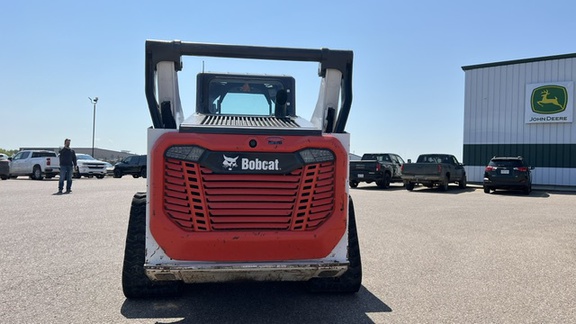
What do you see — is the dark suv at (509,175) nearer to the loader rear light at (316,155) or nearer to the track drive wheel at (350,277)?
the track drive wheel at (350,277)

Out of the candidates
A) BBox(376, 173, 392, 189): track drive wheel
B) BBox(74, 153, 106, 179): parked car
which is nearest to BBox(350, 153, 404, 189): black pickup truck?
BBox(376, 173, 392, 189): track drive wheel

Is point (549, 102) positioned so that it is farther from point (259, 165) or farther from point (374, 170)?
point (259, 165)

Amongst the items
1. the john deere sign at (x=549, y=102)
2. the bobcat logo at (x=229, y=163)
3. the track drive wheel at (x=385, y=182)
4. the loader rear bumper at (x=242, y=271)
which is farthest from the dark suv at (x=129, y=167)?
the bobcat logo at (x=229, y=163)

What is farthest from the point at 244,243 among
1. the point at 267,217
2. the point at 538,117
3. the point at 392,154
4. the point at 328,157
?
the point at 538,117

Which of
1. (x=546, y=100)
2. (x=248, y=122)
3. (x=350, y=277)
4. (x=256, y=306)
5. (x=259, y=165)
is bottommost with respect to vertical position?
(x=256, y=306)

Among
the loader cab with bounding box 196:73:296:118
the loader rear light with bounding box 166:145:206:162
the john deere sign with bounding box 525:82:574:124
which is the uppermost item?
the john deere sign with bounding box 525:82:574:124

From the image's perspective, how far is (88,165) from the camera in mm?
30016

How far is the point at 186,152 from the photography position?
3613 millimetres

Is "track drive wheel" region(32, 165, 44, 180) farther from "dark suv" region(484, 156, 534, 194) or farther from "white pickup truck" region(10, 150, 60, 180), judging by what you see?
"dark suv" region(484, 156, 534, 194)

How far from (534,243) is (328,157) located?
5.73 metres

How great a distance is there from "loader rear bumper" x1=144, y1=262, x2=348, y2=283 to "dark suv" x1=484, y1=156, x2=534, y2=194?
1789 cm

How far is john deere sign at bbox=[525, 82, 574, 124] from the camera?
79.9 feet

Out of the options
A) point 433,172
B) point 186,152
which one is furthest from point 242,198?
point 433,172

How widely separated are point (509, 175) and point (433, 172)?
119 inches
